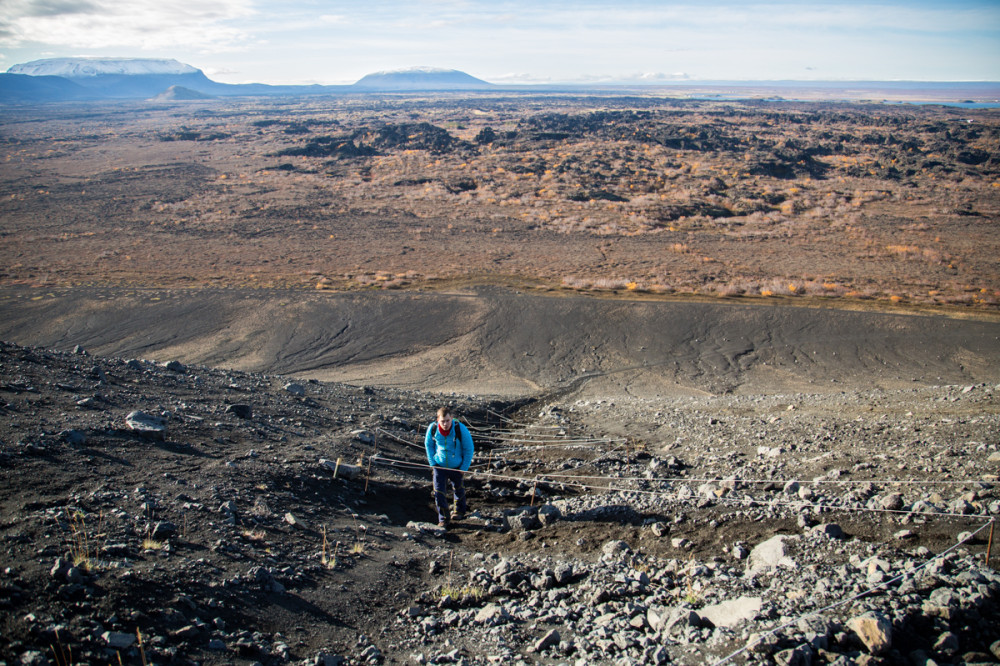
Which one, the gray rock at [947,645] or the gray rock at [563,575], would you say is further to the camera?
the gray rock at [563,575]

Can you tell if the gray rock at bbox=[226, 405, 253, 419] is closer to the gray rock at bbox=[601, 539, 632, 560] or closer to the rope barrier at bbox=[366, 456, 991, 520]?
the rope barrier at bbox=[366, 456, 991, 520]

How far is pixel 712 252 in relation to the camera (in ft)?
96.9

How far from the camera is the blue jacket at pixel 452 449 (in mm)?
7172

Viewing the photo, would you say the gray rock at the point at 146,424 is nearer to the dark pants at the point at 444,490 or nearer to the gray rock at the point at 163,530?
the gray rock at the point at 163,530

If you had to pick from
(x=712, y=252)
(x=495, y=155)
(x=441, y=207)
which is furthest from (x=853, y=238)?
(x=495, y=155)

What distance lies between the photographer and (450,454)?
717cm

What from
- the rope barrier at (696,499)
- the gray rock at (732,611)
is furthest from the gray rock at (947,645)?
the rope barrier at (696,499)

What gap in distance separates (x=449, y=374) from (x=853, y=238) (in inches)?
1060

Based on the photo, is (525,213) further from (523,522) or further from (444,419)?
(523,522)

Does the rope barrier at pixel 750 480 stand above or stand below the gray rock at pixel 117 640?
below

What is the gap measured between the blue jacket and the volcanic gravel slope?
74 centimetres

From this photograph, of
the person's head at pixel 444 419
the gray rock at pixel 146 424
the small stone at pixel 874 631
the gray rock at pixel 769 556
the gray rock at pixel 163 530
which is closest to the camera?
the small stone at pixel 874 631

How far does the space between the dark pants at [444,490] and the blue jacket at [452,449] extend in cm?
10

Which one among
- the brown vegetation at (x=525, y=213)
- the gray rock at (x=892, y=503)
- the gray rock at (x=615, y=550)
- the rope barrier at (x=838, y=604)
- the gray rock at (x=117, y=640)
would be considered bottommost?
the gray rock at (x=615, y=550)
